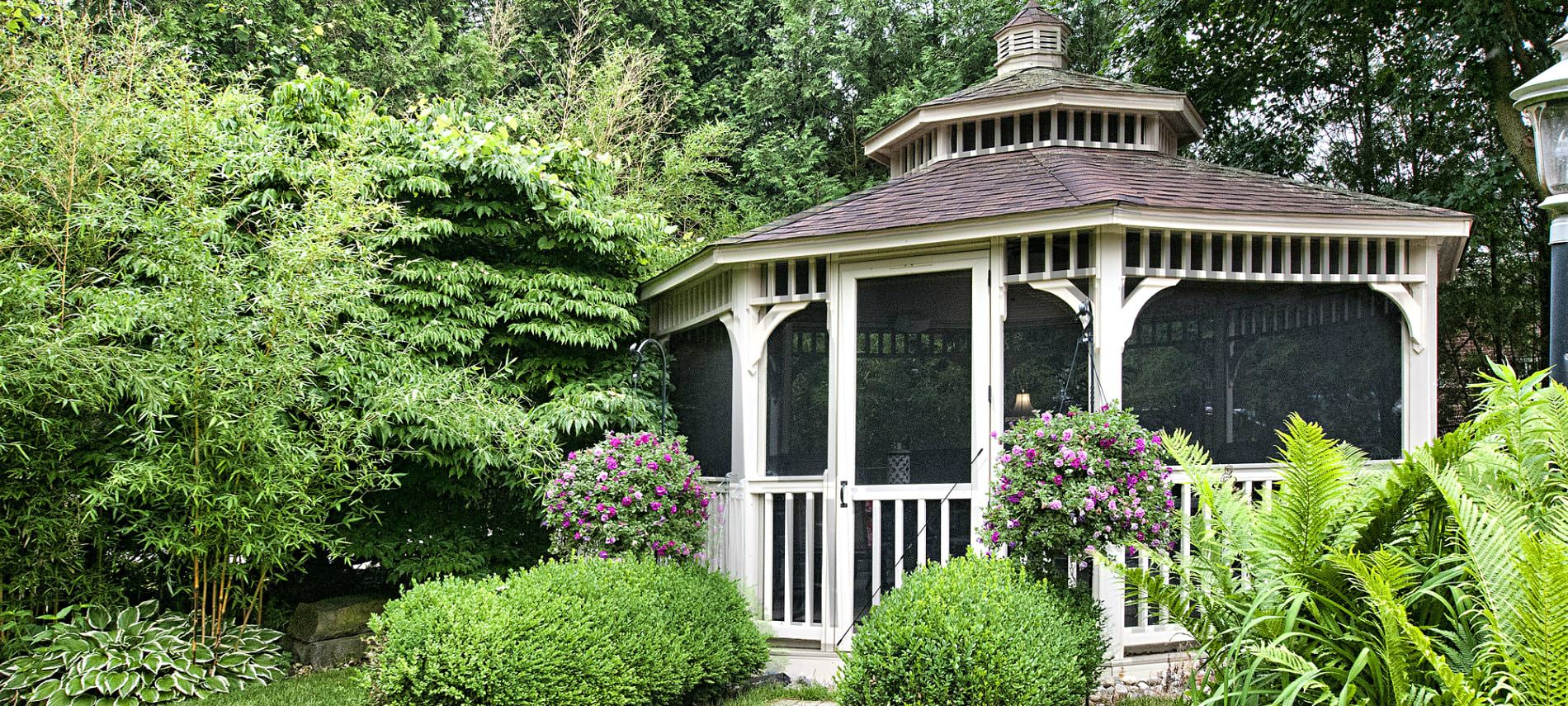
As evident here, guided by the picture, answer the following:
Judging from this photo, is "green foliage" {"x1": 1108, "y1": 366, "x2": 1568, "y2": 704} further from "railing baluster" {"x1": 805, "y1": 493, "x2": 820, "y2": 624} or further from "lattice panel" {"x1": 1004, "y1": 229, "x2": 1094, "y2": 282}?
"railing baluster" {"x1": 805, "y1": 493, "x2": 820, "y2": 624}

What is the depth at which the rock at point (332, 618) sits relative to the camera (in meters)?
6.02

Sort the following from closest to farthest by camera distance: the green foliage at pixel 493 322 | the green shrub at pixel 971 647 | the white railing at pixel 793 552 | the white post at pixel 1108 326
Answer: the green shrub at pixel 971 647, the white post at pixel 1108 326, the white railing at pixel 793 552, the green foliage at pixel 493 322

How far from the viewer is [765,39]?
16.7 metres

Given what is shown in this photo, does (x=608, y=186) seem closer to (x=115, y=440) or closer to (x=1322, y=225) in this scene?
(x=115, y=440)

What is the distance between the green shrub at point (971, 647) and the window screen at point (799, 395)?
5.04 feet

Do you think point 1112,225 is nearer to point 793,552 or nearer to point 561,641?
point 793,552

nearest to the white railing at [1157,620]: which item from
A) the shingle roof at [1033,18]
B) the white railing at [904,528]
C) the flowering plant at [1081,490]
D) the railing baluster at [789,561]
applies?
the flowering plant at [1081,490]

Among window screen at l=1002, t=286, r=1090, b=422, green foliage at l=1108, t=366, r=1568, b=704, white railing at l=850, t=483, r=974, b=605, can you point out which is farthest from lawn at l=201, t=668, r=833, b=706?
green foliage at l=1108, t=366, r=1568, b=704

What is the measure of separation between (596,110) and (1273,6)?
7513mm

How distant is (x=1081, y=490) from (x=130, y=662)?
4719 millimetres

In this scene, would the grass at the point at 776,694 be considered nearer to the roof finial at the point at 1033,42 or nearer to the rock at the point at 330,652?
the rock at the point at 330,652

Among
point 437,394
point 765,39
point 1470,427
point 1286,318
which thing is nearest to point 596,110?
point 765,39

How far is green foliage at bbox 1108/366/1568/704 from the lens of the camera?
2291mm

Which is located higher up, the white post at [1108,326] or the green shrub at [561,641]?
the white post at [1108,326]
